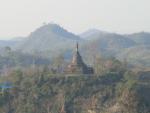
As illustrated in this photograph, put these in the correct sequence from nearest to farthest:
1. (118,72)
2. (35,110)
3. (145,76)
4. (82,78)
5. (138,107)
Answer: (138,107)
(35,110)
(82,78)
(118,72)
(145,76)

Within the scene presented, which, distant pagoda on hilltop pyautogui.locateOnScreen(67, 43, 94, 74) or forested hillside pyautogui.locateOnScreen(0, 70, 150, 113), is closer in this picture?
forested hillside pyautogui.locateOnScreen(0, 70, 150, 113)

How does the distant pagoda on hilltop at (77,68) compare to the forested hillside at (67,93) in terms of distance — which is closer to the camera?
the forested hillside at (67,93)

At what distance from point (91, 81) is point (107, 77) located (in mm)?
3296

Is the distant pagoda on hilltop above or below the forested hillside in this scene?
above

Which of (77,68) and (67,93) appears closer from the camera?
(67,93)

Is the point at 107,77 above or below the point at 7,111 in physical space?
above

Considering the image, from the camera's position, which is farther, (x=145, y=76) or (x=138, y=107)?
(x=145, y=76)

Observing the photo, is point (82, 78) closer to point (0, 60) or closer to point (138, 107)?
point (138, 107)

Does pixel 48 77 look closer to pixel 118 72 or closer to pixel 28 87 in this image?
pixel 28 87

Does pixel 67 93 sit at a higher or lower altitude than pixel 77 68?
lower

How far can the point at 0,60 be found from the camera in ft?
437

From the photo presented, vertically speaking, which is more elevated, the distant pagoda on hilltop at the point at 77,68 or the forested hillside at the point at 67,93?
the distant pagoda on hilltop at the point at 77,68

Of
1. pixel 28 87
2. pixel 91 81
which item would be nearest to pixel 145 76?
pixel 91 81

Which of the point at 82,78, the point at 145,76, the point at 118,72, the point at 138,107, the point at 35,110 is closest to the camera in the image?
the point at 138,107
